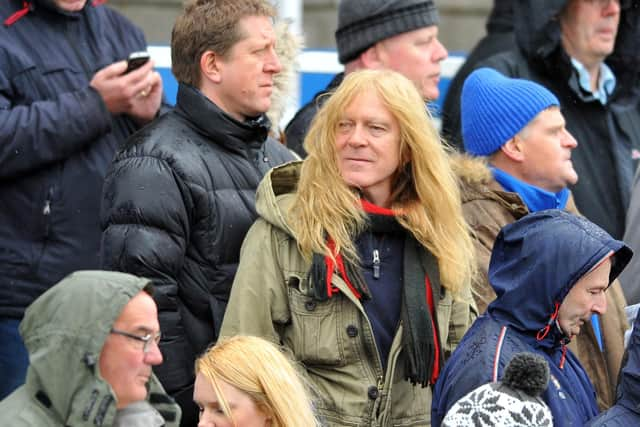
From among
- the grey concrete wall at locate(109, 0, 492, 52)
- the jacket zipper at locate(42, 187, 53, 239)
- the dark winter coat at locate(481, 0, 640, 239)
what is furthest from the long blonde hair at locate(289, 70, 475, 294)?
the grey concrete wall at locate(109, 0, 492, 52)

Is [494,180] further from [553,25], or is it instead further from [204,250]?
[553,25]

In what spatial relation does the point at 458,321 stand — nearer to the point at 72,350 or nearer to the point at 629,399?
the point at 629,399

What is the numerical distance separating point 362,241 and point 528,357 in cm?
118

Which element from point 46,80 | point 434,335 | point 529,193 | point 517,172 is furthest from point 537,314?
point 46,80

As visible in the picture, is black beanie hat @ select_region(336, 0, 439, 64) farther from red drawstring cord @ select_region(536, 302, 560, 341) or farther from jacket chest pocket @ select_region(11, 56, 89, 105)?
red drawstring cord @ select_region(536, 302, 560, 341)

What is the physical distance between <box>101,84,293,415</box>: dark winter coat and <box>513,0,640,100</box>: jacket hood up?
2421 millimetres

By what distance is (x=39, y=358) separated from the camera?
3.53 metres

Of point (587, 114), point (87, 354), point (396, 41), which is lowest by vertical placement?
point (587, 114)

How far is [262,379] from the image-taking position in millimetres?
4000

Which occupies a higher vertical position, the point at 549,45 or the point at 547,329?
the point at 547,329

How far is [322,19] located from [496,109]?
5.91m

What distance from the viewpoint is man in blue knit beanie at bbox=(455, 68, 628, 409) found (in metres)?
5.27

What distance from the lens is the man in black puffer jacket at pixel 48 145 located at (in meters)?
5.11

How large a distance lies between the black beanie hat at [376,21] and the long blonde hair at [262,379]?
93.2 inches
